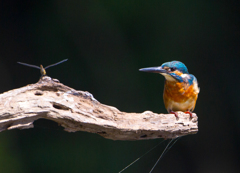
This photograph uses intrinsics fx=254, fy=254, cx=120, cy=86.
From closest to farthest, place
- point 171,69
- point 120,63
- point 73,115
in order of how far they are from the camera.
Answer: point 73,115, point 171,69, point 120,63

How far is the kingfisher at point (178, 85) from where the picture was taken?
1178mm

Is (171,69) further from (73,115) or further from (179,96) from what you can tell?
(73,115)

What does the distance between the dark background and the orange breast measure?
0.61 metres

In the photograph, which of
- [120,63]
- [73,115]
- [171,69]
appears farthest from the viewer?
[120,63]

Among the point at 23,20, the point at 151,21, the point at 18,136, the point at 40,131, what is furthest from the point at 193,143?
the point at 23,20

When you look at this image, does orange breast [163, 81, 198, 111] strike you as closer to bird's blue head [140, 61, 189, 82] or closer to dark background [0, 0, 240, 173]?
bird's blue head [140, 61, 189, 82]

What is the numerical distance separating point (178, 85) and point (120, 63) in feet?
2.37

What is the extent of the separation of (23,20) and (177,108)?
1.22 m

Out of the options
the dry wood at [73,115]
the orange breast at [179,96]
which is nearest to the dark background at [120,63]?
the orange breast at [179,96]

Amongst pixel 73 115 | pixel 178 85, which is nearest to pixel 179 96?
pixel 178 85

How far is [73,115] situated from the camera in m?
0.90

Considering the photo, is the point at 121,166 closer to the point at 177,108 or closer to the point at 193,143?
the point at 193,143

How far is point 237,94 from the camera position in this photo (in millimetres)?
1931

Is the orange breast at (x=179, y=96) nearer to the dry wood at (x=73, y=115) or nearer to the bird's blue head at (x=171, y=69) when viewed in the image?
the bird's blue head at (x=171, y=69)
